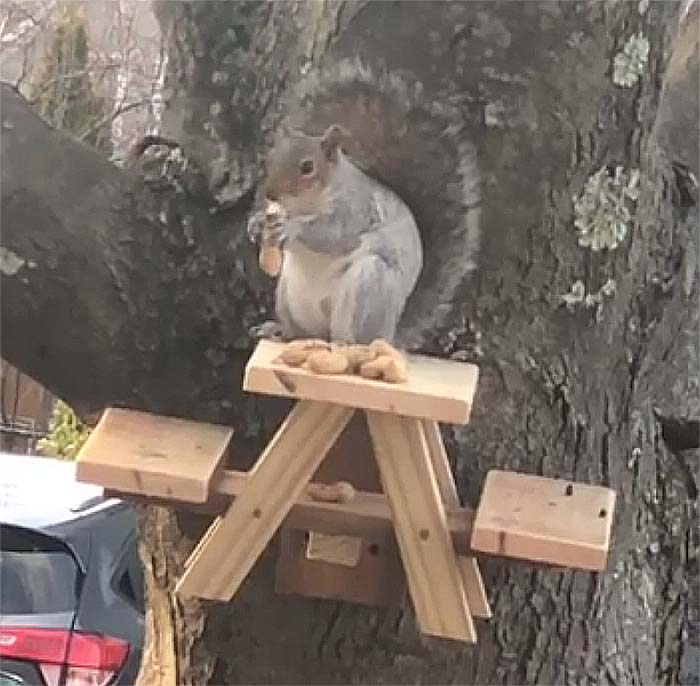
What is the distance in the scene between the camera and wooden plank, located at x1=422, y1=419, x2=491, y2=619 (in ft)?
2.34

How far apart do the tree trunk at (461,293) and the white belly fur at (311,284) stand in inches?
2.2

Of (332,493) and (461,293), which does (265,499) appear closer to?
(332,493)

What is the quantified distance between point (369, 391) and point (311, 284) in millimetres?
92

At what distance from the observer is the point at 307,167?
27.1 inches

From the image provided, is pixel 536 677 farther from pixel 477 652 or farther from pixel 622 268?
pixel 622 268

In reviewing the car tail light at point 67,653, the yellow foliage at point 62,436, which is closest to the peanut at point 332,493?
the yellow foliage at point 62,436

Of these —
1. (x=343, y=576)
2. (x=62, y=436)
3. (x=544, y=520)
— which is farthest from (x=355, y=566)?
(x=62, y=436)

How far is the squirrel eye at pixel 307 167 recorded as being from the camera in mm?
688

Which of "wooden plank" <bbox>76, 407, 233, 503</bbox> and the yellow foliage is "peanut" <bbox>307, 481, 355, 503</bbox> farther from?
the yellow foliage

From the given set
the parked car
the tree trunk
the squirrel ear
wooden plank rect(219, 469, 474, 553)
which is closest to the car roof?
the parked car

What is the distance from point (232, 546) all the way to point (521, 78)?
29cm

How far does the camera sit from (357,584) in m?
0.76

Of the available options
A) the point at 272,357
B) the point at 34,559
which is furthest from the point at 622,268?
the point at 34,559

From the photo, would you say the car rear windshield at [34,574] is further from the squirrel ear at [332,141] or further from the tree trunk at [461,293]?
the squirrel ear at [332,141]
